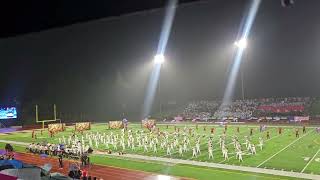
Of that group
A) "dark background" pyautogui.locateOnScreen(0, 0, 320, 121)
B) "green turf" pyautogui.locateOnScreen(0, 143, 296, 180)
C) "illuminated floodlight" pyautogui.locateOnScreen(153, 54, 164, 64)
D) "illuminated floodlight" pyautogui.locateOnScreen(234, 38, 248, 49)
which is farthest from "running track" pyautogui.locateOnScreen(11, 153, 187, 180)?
"illuminated floodlight" pyautogui.locateOnScreen(153, 54, 164, 64)

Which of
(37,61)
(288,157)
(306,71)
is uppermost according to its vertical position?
(37,61)

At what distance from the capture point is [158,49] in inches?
1460

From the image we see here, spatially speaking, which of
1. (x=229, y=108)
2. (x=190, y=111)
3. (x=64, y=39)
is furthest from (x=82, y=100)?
(x=229, y=108)

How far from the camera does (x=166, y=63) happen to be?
39.8 metres

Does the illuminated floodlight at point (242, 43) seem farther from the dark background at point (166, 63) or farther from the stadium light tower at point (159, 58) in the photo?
the stadium light tower at point (159, 58)

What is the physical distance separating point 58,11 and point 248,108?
99.6 ft

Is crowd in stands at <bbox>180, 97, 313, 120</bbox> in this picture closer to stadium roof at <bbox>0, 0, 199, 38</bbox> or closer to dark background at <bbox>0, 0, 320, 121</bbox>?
dark background at <bbox>0, 0, 320, 121</bbox>

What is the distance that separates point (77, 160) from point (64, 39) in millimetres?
18111

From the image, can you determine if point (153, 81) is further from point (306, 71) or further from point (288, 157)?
point (288, 157)

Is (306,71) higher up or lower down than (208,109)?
higher up

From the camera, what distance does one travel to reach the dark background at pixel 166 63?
105ft

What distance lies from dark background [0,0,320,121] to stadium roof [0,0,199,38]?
21.2 m

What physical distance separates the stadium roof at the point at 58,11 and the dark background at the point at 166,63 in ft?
69.6

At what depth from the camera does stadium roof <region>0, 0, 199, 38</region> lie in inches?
274
